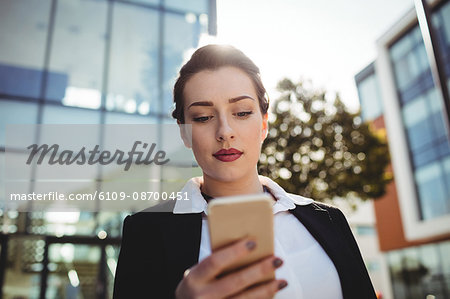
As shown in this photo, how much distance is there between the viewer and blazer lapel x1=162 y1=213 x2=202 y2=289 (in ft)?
3.85

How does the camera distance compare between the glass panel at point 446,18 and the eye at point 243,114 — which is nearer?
the eye at point 243,114

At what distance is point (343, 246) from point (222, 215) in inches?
31.7

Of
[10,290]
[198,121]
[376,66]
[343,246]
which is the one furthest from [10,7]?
[376,66]

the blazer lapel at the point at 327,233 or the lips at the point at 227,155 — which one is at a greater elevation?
the lips at the point at 227,155

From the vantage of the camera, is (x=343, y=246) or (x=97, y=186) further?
(x=97, y=186)

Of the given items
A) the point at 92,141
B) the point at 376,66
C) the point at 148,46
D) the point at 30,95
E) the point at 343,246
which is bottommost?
the point at 343,246

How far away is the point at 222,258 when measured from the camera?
2.44 feet

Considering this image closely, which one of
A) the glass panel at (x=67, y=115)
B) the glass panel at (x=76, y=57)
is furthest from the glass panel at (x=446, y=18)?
the glass panel at (x=67, y=115)

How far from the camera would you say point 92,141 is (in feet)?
14.2

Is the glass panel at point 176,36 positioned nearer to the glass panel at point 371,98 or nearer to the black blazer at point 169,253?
the black blazer at point 169,253

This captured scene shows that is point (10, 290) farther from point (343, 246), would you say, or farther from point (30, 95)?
point (343, 246)

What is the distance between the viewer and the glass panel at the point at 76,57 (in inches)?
268
